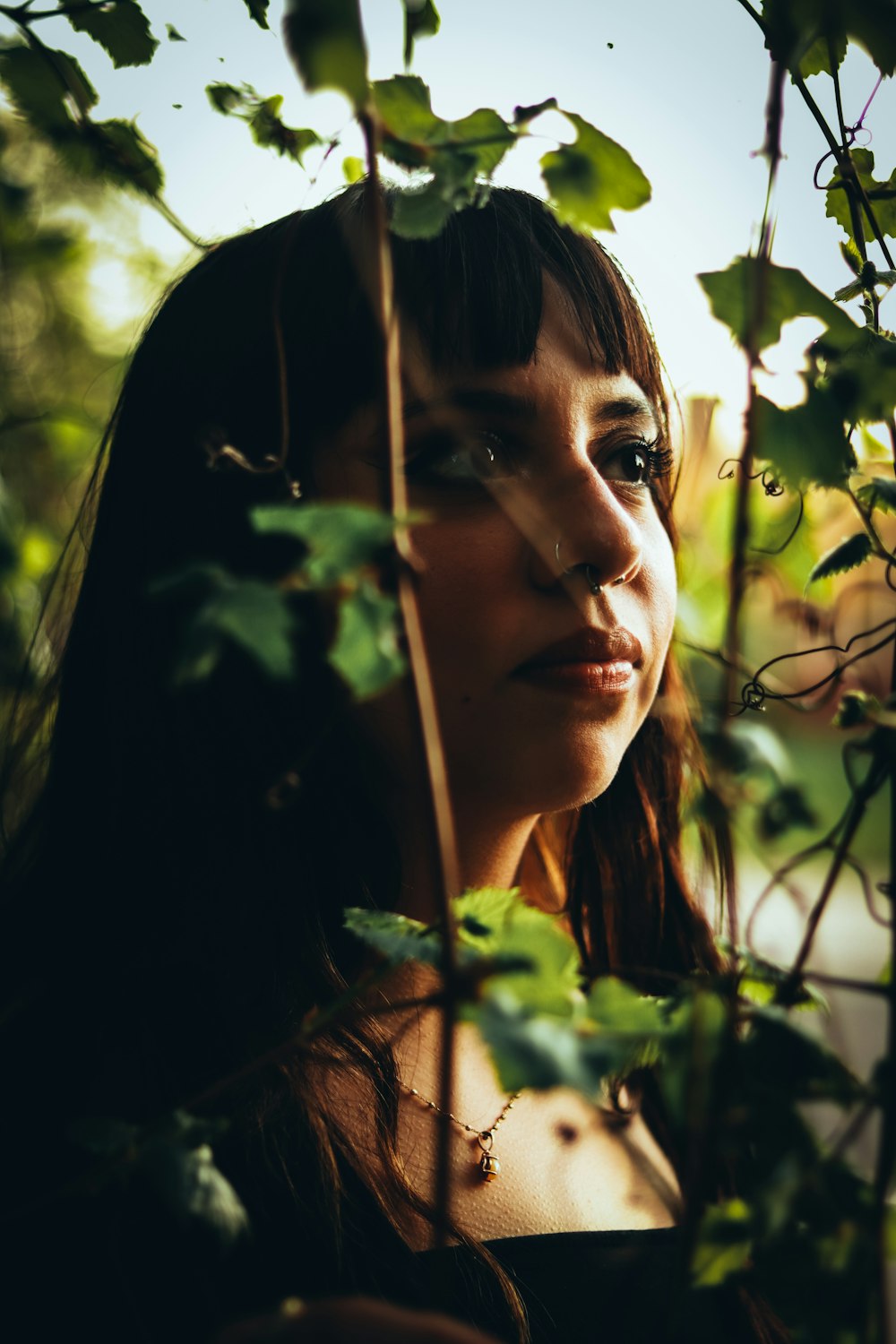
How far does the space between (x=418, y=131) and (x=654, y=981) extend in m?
1.38

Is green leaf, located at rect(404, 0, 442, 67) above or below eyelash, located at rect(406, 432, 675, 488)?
above

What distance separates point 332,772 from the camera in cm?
137

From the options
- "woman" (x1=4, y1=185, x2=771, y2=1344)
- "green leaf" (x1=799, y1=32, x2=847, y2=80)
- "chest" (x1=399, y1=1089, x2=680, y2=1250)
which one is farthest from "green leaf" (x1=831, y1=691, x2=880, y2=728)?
"chest" (x1=399, y1=1089, x2=680, y2=1250)

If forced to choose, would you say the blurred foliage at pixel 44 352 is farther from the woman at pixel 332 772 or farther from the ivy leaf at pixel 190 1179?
the ivy leaf at pixel 190 1179

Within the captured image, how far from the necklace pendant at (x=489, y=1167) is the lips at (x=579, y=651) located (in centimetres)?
68

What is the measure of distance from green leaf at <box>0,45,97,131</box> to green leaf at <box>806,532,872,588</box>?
0.89m

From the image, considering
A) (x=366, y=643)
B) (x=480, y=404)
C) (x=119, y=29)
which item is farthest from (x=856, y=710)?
(x=119, y=29)

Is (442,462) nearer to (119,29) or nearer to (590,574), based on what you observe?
(590,574)

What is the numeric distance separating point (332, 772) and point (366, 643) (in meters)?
0.93

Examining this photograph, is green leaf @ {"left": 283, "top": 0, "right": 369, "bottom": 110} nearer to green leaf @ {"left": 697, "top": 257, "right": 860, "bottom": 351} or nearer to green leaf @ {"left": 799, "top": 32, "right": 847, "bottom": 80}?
green leaf @ {"left": 697, "top": 257, "right": 860, "bottom": 351}

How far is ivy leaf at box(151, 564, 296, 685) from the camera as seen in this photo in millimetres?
444

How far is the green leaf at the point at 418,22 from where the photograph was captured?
2.40 ft

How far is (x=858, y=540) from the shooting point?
781 millimetres

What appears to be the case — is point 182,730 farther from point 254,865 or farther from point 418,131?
point 418,131
